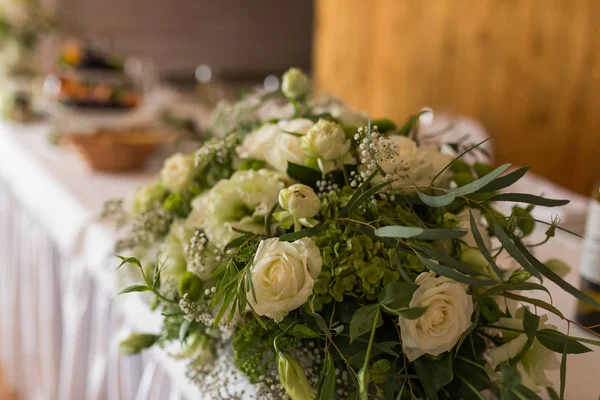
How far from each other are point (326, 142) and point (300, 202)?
109mm

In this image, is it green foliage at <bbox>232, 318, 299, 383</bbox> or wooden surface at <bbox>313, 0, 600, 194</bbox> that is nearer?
green foliage at <bbox>232, 318, 299, 383</bbox>

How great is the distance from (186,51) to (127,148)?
4.90 meters

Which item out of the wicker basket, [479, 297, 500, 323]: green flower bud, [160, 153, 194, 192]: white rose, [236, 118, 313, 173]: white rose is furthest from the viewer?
the wicker basket

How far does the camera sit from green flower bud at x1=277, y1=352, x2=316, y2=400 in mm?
521

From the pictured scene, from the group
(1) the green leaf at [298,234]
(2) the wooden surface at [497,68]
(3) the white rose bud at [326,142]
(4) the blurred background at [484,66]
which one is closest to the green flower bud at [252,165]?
(3) the white rose bud at [326,142]

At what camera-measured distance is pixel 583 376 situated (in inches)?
30.2

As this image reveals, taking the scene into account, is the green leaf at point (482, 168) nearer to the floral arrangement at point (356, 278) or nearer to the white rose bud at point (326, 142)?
the floral arrangement at point (356, 278)

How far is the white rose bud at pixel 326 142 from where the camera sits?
2.08ft

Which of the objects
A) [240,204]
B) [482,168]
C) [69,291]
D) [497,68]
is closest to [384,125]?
[482,168]

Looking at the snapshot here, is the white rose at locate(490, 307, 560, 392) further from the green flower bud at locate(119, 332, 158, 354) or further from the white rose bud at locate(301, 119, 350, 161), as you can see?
the green flower bud at locate(119, 332, 158, 354)

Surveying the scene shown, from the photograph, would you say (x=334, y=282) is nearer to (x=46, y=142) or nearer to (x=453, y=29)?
(x=46, y=142)

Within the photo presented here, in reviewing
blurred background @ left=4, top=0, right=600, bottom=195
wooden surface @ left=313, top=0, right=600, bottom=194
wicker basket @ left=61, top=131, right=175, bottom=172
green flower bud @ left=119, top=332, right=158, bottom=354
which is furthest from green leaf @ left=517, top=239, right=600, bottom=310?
wooden surface @ left=313, top=0, right=600, bottom=194

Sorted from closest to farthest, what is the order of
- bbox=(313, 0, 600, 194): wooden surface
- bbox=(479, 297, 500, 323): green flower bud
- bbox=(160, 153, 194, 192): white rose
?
1. bbox=(479, 297, 500, 323): green flower bud
2. bbox=(160, 153, 194, 192): white rose
3. bbox=(313, 0, 600, 194): wooden surface

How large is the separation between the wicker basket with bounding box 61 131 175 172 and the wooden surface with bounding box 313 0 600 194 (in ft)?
5.74
